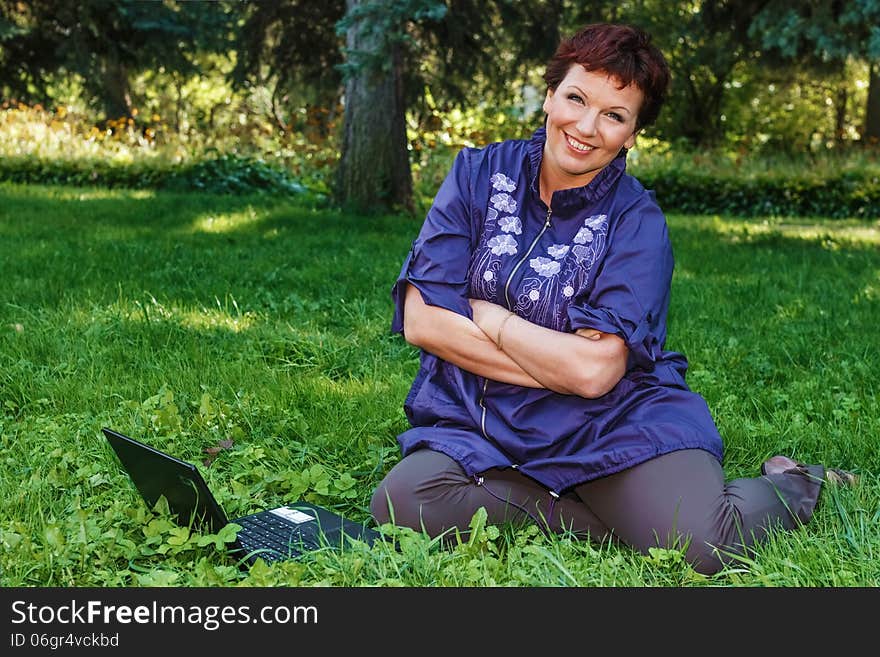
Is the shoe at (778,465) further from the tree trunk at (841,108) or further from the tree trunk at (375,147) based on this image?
the tree trunk at (841,108)

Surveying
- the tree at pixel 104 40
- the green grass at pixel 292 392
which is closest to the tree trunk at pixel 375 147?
the green grass at pixel 292 392

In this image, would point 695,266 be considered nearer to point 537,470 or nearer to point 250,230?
point 250,230

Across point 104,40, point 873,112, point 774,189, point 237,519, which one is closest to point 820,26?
point 774,189

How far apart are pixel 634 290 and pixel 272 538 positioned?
4.02ft

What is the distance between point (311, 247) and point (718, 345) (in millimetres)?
3273

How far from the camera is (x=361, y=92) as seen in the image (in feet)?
28.9

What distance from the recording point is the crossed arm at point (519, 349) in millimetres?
2852

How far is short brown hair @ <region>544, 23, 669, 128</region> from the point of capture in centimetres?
291

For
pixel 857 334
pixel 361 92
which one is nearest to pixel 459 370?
pixel 857 334

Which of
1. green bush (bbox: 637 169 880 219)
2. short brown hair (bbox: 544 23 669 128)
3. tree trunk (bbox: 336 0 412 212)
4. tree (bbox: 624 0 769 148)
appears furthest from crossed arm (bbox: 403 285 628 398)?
green bush (bbox: 637 169 880 219)

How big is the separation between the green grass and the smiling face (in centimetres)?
108

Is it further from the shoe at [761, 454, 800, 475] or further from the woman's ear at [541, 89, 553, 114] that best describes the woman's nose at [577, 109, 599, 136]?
the shoe at [761, 454, 800, 475]

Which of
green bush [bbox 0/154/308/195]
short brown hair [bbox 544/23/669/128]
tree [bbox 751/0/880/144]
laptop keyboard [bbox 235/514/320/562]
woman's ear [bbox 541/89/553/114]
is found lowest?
green bush [bbox 0/154/308/195]

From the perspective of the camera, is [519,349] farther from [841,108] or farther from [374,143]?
[841,108]
